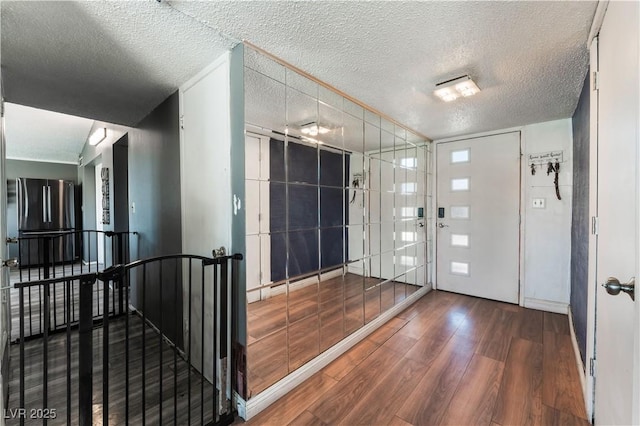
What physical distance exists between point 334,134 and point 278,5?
143 centimetres

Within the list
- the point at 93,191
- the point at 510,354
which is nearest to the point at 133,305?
the point at 510,354

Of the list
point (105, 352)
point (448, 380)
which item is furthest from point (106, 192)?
point (448, 380)

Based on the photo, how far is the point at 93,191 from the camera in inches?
240

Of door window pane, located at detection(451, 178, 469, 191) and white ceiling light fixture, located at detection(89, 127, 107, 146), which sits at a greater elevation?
white ceiling light fixture, located at detection(89, 127, 107, 146)

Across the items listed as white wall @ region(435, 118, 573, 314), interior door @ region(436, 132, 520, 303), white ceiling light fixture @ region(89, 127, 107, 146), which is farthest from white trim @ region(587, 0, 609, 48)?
white ceiling light fixture @ region(89, 127, 107, 146)

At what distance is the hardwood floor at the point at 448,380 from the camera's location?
160cm

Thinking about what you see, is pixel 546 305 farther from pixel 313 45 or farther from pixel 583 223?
pixel 313 45

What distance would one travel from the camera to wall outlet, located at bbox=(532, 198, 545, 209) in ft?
10.3

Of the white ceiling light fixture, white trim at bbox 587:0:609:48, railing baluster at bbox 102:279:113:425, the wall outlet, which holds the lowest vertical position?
railing baluster at bbox 102:279:113:425

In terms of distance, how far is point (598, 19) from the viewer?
1317mm

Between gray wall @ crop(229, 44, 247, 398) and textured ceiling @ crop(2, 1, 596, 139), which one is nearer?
textured ceiling @ crop(2, 1, 596, 139)

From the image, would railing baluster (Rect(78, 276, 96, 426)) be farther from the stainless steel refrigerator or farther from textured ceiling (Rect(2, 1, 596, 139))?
the stainless steel refrigerator

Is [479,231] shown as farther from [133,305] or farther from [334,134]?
[133,305]

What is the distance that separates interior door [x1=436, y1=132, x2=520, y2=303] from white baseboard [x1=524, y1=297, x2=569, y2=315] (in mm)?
134
